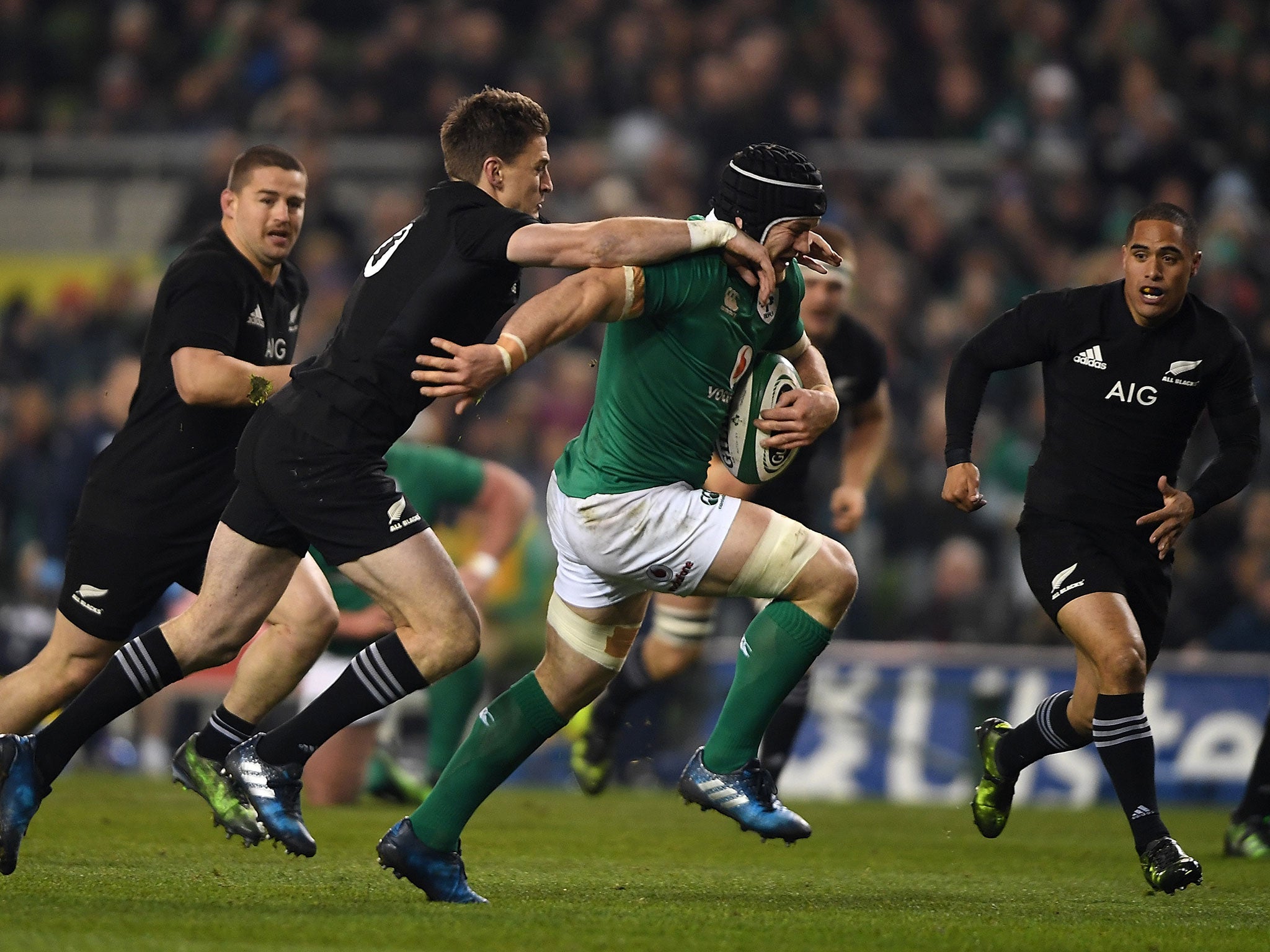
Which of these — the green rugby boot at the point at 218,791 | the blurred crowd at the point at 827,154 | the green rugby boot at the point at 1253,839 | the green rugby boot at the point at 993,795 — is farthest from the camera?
the blurred crowd at the point at 827,154

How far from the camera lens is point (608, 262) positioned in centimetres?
521

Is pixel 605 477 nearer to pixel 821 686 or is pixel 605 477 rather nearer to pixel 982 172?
pixel 821 686

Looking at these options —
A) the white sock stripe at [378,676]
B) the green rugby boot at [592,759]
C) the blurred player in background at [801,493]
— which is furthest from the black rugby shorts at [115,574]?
the green rugby boot at [592,759]

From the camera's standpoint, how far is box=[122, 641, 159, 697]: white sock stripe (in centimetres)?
612

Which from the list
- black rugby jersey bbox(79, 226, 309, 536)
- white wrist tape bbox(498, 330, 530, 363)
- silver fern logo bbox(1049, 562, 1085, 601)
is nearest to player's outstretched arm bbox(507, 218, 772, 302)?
white wrist tape bbox(498, 330, 530, 363)

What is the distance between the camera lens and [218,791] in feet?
19.9

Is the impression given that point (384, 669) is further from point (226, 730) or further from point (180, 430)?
point (180, 430)

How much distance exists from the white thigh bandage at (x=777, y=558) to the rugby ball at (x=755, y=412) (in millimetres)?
339

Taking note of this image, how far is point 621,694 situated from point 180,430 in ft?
9.89

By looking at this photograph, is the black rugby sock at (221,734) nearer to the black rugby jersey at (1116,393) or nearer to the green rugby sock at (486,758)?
the green rugby sock at (486,758)

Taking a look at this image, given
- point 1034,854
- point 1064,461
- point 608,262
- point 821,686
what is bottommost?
point 821,686

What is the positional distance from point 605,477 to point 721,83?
33.3ft

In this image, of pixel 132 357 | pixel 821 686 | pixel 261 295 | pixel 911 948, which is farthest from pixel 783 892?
pixel 132 357

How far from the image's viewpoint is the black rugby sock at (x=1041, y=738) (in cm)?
680
